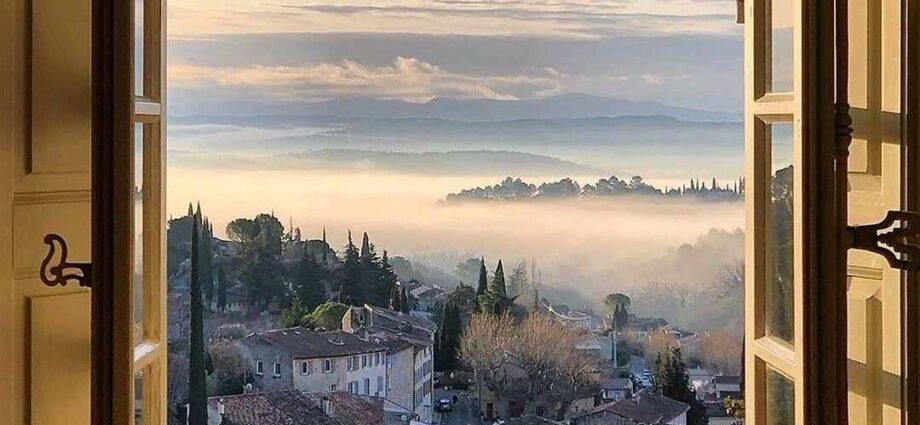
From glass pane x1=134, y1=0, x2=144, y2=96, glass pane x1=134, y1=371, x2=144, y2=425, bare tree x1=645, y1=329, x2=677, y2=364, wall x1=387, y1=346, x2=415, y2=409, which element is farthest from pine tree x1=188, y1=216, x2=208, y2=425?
bare tree x1=645, y1=329, x2=677, y2=364

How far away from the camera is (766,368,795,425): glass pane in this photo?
5.53 ft

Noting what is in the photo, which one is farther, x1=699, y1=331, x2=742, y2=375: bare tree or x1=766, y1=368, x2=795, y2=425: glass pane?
x1=699, y1=331, x2=742, y2=375: bare tree

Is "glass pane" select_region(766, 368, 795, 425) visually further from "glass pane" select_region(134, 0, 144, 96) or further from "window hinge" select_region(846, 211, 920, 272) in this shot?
"glass pane" select_region(134, 0, 144, 96)

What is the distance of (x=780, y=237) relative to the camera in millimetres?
1728

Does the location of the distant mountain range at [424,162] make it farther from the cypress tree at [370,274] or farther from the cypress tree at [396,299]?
the cypress tree at [396,299]

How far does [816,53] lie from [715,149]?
761 mm

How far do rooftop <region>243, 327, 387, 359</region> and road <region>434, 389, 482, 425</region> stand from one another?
7.4 inches


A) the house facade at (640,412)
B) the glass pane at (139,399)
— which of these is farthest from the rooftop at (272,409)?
the house facade at (640,412)

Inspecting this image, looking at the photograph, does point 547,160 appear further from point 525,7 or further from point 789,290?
point 789,290

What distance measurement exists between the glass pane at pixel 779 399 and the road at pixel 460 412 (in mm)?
734

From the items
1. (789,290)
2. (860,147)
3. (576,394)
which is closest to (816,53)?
(860,147)

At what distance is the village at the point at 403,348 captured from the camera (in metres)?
2.25

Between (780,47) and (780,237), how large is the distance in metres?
0.35

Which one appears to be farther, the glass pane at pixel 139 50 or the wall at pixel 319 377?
the wall at pixel 319 377
